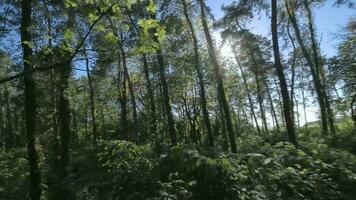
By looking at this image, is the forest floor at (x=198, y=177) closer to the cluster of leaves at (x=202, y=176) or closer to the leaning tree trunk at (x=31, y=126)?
the cluster of leaves at (x=202, y=176)

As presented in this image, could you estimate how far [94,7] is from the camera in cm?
508

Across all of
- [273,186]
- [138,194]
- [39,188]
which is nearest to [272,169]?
[273,186]

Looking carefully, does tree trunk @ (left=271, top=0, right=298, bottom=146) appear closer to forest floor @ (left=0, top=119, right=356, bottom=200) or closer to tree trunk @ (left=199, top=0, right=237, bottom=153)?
tree trunk @ (left=199, top=0, right=237, bottom=153)

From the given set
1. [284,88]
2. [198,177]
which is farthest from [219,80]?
[198,177]

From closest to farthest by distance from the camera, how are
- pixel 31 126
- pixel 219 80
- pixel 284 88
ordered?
pixel 31 126 < pixel 284 88 < pixel 219 80

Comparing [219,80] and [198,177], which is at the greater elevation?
[219,80]

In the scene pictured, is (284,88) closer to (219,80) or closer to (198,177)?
(219,80)

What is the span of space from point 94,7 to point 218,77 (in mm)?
17611

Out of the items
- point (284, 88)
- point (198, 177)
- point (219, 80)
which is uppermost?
point (219, 80)

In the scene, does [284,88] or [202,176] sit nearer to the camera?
[202,176]

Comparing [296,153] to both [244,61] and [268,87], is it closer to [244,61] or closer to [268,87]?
[244,61]

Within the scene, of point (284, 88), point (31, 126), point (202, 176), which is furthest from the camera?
point (284, 88)

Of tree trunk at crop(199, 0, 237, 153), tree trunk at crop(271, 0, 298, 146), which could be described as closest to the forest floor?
tree trunk at crop(271, 0, 298, 146)

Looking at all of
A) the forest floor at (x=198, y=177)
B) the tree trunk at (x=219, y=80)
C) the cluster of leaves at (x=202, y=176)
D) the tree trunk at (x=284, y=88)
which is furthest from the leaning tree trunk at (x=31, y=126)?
the tree trunk at (x=219, y=80)
